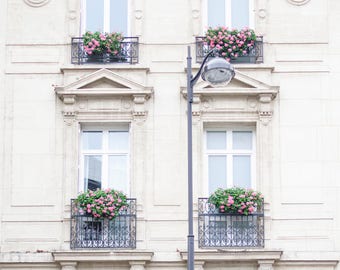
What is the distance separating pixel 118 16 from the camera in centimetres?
2427

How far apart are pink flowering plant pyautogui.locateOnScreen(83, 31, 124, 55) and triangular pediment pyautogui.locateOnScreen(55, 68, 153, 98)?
0.52 meters

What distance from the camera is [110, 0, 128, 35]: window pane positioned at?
79.4ft

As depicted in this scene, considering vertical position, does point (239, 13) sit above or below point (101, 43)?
above

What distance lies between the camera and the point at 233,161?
23703 millimetres

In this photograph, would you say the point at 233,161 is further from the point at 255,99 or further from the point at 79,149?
the point at 79,149

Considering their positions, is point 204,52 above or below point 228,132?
above

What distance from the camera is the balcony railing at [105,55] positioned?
934 inches

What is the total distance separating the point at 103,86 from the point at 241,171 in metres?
3.64

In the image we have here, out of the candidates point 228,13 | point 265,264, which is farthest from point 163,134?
point 265,264

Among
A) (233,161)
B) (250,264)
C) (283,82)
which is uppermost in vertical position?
(283,82)

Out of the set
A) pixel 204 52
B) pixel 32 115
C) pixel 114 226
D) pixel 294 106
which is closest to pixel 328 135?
pixel 294 106

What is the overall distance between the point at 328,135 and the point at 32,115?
6.59 meters

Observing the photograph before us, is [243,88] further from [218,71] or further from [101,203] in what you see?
[218,71]

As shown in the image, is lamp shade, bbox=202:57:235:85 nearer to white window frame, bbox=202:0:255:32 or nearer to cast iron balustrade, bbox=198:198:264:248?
cast iron balustrade, bbox=198:198:264:248
